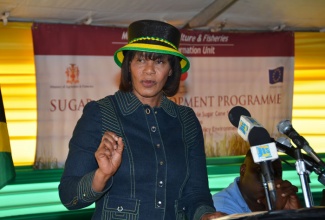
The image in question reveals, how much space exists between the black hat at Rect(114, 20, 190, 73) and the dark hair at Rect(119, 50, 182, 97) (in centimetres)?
3

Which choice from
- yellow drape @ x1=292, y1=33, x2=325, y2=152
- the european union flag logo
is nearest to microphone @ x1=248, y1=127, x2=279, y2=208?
the european union flag logo

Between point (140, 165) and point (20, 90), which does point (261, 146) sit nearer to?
Result: point (140, 165)

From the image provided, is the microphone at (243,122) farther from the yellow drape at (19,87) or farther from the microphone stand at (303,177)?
the yellow drape at (19,87)

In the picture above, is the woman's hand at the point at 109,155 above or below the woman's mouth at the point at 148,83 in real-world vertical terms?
below

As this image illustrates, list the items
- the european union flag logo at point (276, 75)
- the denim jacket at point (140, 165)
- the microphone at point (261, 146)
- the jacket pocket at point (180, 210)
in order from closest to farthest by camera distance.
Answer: the microphone at point (261, 146) < the denim jacket at point (140, 165) < the jacket pocket at point (180, 210) < the european union flag logo at point (276, 75)

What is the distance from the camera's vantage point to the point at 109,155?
7.73 ft

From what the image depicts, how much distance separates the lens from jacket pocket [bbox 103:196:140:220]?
2598 millimetres

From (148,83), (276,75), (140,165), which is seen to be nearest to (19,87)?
(276,75)

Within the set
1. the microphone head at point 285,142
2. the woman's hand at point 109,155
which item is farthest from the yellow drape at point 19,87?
the microphone head at point 285,142

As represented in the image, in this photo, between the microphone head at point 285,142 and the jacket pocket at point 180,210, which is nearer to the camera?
the microphone head at point 285,142

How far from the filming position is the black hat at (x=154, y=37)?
2779 millimetres

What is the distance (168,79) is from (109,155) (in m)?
0.69

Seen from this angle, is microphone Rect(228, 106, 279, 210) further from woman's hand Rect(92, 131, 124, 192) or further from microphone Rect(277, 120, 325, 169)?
woman's hand Rect(92, 131, 124, 192)

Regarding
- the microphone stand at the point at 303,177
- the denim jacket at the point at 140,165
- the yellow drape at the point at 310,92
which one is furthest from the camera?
the yellow drape at the point at 310,92
